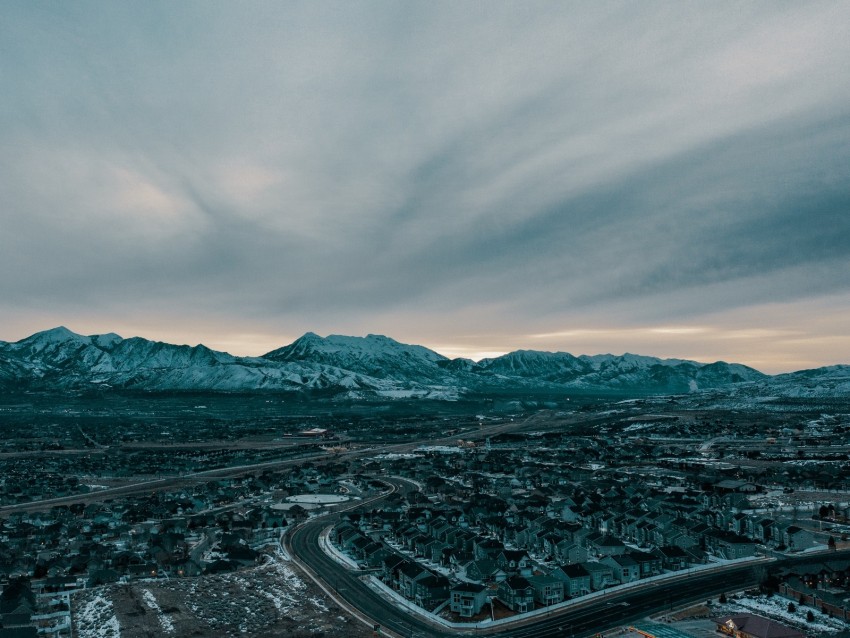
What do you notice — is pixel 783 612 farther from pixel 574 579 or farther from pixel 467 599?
pixel 467 599

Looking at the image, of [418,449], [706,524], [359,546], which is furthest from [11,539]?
[418,449]

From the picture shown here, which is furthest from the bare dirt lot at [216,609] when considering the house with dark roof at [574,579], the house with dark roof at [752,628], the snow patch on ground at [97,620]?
the house with dark roof at [752,628]

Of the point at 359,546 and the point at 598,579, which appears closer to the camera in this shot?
the point at 598,579

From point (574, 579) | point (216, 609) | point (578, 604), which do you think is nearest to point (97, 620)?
point (216, 609)

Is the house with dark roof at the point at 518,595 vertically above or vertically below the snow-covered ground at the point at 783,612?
above

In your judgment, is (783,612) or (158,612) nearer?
(783,612)

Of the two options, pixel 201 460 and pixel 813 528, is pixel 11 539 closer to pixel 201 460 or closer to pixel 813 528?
pixel 201 460

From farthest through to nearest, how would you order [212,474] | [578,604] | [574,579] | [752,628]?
[212,474]
[574,579]
[578,604]
[752,628]

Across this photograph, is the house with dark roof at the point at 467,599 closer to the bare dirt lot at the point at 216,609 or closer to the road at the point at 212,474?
the bare dirt lot at the point at 216,609

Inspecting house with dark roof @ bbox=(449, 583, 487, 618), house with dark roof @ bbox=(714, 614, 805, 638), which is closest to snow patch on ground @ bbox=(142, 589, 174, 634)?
house with dark roof @ bbox=(449, 583, 487, 618)

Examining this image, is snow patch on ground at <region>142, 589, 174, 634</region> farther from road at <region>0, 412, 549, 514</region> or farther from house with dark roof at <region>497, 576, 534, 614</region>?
road at <region>0, 412, 549, 514</region>

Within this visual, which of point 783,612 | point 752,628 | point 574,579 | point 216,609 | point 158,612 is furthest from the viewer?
point 574,579
